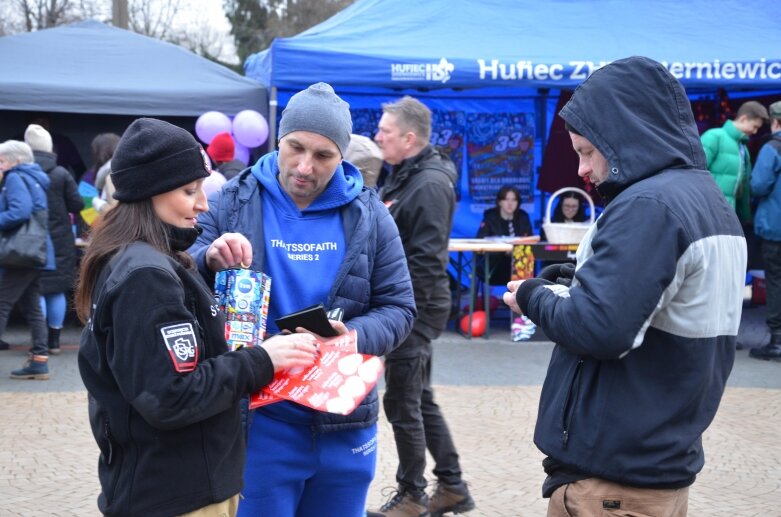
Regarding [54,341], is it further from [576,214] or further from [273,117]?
[576,214]

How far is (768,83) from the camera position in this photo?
9156 mm

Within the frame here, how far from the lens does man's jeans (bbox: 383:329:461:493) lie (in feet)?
14.8

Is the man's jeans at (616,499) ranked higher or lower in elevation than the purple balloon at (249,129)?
lower

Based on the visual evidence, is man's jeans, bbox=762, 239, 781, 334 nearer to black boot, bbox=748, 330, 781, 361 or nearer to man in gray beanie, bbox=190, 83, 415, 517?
black boot, bbox=748, 330, 781, 361

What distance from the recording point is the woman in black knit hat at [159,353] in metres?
2.05

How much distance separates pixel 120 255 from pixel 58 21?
29.8 m

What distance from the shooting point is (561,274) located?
2688 millimetres

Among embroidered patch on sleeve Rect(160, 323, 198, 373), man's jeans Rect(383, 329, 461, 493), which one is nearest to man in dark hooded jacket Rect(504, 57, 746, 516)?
embroidered patch on sleeve Rect(160, 323, 198, 373)

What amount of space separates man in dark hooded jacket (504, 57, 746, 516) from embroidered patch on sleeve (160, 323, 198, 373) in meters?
0.91

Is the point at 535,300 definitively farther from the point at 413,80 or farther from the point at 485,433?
the point at 413,80

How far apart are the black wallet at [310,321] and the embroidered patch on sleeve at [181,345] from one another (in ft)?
0.98

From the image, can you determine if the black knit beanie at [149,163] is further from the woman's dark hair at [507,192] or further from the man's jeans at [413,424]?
the woman's dark hair at [507,192]

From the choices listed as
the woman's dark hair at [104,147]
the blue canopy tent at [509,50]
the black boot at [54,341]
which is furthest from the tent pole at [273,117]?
the black boot at [54,341]

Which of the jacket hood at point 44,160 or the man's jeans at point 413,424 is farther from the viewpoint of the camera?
the jacket hood at point 44,160
